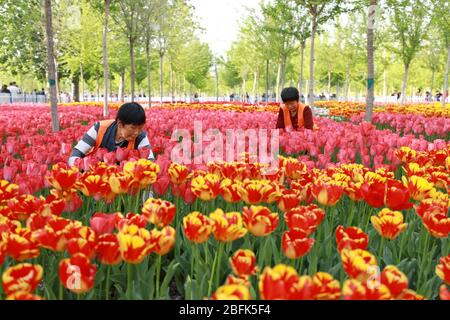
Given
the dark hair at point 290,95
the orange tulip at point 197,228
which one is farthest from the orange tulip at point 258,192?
the dark hair at point 290,95

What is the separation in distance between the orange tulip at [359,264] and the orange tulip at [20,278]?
833mm

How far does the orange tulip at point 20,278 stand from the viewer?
3.79 feet

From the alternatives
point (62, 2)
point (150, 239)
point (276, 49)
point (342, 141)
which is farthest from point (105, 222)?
point (62, 2)

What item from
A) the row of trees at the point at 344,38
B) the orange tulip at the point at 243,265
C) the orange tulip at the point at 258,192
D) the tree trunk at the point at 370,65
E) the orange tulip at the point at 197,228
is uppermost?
the row of trees at the point at 344,38

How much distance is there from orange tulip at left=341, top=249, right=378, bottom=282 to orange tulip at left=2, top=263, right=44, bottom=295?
833 millimetres

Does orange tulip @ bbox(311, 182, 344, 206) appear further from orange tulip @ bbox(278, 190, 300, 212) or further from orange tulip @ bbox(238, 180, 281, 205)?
orange tulip @ bbox(238, 180, 281, 205)

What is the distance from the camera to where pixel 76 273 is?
4.17ft

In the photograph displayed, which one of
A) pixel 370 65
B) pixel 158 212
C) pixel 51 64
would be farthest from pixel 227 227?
pixel 370 65

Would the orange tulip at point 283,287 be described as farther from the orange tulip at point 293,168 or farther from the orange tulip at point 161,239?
the orange tulip at point 293,168

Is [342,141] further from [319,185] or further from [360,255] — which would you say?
[360,255]

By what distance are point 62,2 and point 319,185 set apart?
3105 cm

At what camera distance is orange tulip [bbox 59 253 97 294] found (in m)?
1.27

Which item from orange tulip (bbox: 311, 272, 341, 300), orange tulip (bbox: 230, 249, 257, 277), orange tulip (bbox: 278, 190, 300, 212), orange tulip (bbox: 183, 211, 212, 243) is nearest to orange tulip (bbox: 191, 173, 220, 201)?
orange tulip (bbox: 278, 190, 300, 212)

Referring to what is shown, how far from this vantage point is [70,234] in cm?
146
